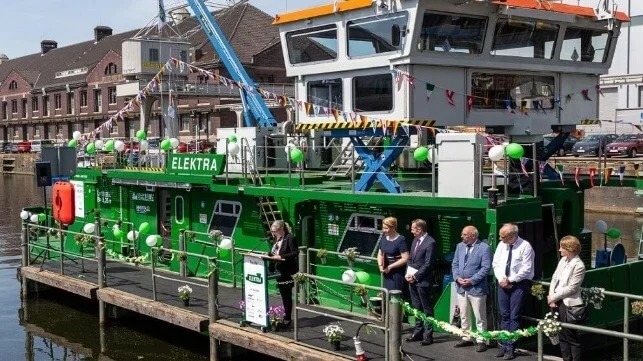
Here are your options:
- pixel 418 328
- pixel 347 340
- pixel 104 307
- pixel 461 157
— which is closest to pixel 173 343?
pixel 104 307

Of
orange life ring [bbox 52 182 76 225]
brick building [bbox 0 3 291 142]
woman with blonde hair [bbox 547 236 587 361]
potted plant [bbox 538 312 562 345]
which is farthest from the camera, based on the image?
brick building [bbox 0 3 291 142]

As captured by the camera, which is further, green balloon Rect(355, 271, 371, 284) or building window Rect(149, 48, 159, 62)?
building window Rect(149, 48, 159, 62)

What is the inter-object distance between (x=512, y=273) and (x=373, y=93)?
4.69 metres

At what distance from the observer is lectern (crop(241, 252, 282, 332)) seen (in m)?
11.2

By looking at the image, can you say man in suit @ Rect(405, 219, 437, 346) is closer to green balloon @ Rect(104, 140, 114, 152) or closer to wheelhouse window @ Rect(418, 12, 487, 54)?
wheelhouse window @ Rect(418, 12, 487, 54)

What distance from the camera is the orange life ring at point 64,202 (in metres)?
17.2

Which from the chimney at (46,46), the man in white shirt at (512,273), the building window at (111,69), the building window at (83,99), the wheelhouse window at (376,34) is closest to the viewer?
the man in white shirt at (512,273)

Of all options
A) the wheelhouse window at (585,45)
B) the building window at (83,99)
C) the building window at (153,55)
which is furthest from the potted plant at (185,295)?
the building window at (83,99)

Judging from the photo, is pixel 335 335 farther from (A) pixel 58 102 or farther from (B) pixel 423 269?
(A) pixel 58 102

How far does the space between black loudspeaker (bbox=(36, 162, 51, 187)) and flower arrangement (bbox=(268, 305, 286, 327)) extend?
331 inches

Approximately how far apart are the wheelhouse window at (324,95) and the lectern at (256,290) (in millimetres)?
3567

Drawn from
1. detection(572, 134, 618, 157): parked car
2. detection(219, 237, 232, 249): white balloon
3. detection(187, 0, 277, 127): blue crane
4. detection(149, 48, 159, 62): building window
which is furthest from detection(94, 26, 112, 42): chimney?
detection(219, 237, 232, 249): white balloon

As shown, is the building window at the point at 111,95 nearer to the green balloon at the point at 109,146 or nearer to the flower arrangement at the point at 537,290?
the green balloon at the point at 109,146

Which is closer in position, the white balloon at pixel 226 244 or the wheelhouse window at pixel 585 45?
the white balloon at pixel 226 244
